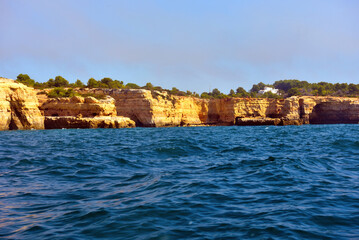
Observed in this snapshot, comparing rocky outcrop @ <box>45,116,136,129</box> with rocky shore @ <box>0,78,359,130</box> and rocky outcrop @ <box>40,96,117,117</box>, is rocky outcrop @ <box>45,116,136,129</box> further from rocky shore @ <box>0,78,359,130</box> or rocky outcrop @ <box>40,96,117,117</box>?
rocky outcrop @ <box>40,96,117,117</box>

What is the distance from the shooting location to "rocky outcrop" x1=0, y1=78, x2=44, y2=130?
39938 mm

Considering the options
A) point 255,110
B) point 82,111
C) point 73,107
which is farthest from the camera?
point 255,110

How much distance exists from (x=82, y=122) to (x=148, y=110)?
45.6 ft

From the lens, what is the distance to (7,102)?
133 feet

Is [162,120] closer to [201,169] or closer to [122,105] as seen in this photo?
[122,105]

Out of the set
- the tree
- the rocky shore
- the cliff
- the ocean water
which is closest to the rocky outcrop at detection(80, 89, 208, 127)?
the rocky shore

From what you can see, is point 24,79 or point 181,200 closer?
point 181,200

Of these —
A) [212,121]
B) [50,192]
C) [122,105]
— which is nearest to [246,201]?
[50,192]

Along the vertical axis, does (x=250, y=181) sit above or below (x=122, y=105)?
below

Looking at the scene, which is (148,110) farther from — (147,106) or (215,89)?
(215,89)

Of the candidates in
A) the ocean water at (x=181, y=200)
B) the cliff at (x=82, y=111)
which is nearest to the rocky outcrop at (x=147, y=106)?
the cliff at (x=82, y=111)

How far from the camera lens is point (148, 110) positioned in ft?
191

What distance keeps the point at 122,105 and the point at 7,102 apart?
869 inches

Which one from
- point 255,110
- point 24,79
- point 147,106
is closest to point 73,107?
point 147,106
